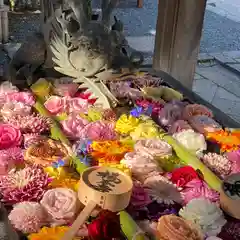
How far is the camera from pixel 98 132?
1.31 m

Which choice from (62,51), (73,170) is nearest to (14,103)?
(62,51)

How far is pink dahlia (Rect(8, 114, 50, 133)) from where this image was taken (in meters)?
1.31

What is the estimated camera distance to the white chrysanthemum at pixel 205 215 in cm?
96

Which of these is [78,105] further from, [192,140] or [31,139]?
[192,140]

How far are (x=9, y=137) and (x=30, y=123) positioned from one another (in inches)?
3.5

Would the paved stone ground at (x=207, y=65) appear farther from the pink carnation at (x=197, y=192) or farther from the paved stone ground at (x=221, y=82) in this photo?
the pink carnation at (x=197, y=192)

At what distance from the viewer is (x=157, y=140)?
50.0 inches

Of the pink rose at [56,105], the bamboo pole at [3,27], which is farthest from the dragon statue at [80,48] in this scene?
the bamboo pole at [3,27]

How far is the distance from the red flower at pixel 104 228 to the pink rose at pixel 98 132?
0.42 m

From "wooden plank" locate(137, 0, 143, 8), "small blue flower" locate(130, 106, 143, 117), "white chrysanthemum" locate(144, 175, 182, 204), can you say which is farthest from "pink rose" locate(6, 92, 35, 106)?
"wooden plank" locate(137, 0, 143, 8)

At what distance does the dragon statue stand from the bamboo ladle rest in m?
0.60

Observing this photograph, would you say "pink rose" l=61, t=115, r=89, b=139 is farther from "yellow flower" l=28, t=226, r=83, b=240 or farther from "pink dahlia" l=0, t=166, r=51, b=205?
"yellow flower" l=28, t=226, r=83, b=240

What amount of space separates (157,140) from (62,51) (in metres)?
0.54

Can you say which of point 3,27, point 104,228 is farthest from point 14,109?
point 3,27
